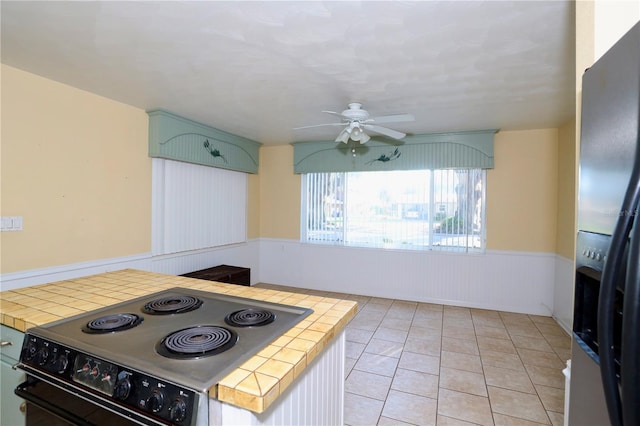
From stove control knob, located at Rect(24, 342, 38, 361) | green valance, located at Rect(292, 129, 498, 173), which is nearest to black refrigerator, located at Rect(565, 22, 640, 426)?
stove control knob, located at Rect(24, 342, 38, 361)

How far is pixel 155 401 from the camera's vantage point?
0.93 meters

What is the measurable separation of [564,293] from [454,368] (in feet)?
6.39

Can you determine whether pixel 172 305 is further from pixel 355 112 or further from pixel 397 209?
pixel 397 209

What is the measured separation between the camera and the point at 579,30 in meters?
1.24

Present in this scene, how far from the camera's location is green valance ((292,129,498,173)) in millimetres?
4074

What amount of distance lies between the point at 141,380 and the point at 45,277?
2392mm

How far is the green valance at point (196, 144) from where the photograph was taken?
3.37m

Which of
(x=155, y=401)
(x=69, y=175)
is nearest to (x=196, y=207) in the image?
(x=69, y=175)

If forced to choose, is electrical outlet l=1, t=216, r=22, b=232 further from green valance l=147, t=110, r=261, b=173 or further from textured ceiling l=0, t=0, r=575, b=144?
green valance l=147, t=110, r=261, b=173

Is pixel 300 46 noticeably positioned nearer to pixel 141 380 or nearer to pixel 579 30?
pixel 579 30

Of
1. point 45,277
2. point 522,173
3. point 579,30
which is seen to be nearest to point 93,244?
point 45,277

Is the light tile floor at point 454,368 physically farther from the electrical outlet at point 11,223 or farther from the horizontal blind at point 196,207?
the electrical outlet at point 11,223

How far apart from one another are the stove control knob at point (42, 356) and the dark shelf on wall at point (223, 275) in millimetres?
2544

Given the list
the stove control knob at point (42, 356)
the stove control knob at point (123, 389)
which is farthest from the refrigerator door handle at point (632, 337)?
the stove control knob at point (42, 356)
